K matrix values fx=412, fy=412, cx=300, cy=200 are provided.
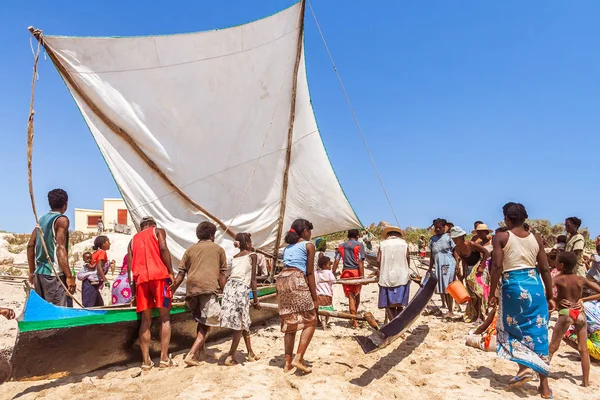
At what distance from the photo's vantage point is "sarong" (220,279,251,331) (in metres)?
4.60

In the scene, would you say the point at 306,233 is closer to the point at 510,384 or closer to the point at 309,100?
the point at 510,384

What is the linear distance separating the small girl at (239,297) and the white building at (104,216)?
29715mm

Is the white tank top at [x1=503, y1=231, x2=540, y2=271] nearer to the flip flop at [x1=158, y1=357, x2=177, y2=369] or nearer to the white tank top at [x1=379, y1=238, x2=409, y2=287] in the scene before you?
the white tank top at [x1=379, y1=238, x2=409, y2=287]

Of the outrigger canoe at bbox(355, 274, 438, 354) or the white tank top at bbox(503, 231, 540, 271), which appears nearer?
the white tank top at bbox(503, 231, 540, 271)

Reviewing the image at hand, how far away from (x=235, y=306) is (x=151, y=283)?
3.09ft

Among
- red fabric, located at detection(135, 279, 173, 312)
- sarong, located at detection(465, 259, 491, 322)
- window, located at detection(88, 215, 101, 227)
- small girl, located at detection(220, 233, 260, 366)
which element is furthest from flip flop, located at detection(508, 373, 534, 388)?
window, located at detection(88, 215, 101, 227)

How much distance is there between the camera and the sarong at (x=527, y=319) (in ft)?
12.0

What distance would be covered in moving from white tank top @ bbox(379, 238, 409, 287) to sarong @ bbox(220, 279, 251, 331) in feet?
7.19

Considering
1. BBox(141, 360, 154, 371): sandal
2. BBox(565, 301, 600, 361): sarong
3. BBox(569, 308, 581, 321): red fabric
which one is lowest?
BBox(141, 360, 154, 371): sandal

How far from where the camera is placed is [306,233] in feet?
14.7

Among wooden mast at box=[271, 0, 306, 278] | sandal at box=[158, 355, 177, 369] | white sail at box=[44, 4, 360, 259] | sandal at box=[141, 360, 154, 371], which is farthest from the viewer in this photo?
wooden mast at box=[271, 0, 306, 278]

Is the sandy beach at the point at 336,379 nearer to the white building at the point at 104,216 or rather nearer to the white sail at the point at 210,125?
the white sail at the point at 210,125

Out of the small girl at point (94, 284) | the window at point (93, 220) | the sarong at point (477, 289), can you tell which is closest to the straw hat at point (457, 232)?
the sarong at point (477, 289)

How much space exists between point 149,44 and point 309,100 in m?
3.21
